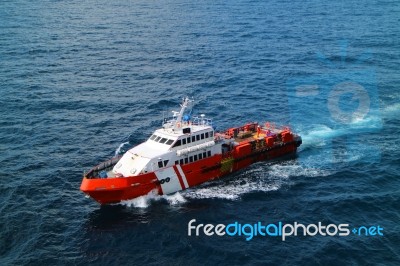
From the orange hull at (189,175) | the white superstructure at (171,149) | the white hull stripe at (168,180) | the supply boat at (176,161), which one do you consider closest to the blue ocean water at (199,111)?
the white hull stripe at (168,180)

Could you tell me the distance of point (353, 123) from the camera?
66938 mm

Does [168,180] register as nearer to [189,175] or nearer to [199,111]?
→ [189,175]

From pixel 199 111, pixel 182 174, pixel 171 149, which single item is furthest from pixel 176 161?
pixel 199 111

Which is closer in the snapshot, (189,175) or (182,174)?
(182,174)

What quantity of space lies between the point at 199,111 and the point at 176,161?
23.7m

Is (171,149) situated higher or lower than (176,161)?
higher

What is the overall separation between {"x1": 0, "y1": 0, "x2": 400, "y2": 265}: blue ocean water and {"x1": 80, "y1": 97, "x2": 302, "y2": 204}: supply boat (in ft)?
4.75

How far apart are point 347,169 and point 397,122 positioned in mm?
17798

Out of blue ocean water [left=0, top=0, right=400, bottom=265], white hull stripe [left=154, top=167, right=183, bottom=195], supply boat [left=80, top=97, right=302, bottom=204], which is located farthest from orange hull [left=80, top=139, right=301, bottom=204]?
blue ocean water [left=0, top=0, right=400, bottom=265]

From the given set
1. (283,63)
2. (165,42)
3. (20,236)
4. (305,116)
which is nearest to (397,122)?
(305,116)

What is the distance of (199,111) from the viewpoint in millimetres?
73000

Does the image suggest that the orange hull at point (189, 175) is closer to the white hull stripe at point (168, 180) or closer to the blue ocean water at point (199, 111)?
the white hull stripe at point (168, 180)

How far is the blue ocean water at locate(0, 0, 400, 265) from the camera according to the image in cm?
4081

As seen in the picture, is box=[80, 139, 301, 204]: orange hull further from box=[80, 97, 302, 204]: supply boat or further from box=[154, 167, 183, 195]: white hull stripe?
box=[154, 167, 183, 195]: white hull stripe
